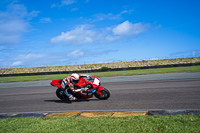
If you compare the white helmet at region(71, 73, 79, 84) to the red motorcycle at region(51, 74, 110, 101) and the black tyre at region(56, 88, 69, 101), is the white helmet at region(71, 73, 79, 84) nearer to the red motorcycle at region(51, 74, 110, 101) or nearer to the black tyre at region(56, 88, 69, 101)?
the red motorcycle at region(51, 74, 110, 101)

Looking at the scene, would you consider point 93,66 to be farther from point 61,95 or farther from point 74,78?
point 74,78

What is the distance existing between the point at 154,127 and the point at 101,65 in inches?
2343

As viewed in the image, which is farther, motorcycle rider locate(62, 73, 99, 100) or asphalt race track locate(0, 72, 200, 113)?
motorcycle rider locate(62, 73, 99, 100)

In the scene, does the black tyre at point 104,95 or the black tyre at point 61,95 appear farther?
the black tyre at point 61,95

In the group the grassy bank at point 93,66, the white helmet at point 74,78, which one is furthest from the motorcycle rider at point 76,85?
the grassy bank at point 93,66

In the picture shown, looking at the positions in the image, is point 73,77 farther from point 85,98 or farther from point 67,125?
point 67,125

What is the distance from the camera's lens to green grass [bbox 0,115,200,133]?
3.50 m

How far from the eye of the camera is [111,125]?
12.6 feet

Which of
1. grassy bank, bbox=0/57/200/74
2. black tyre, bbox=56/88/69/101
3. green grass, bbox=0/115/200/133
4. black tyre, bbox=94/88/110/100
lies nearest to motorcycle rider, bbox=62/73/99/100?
black tyre, bbox=94/88/110/100

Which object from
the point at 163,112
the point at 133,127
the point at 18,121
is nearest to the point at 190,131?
the point at 133,127

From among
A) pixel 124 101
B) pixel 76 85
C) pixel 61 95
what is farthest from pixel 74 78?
pixel 124 101

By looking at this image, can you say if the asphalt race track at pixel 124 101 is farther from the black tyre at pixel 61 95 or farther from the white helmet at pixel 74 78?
the white helmet at pixel 74 78

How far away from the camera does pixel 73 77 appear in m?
7.36

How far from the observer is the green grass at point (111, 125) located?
3.50 metres
